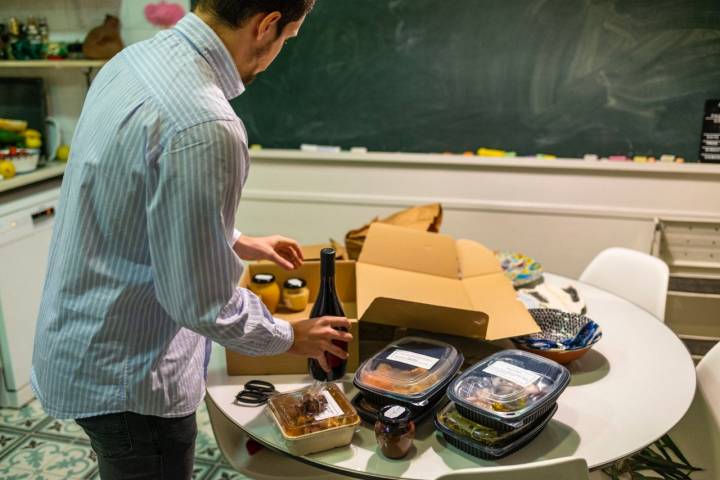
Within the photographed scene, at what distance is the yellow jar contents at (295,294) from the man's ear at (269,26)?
77cm

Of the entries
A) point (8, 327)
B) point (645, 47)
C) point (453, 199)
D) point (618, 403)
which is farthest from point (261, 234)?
point (618, 403)

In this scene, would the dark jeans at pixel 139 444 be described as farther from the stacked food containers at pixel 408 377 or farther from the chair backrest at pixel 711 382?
the chair backrest at pixel 711 382

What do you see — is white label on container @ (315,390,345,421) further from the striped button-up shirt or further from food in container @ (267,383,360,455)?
the striped button-up shirt

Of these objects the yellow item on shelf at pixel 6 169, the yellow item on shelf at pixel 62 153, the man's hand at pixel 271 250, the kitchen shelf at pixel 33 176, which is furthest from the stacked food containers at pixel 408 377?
the yellow item on shelf at pixel 62 153

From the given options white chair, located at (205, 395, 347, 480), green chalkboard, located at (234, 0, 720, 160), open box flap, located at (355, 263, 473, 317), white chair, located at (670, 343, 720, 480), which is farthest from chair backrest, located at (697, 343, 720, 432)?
green chalkboard, located at (234, 0, 720, 160)

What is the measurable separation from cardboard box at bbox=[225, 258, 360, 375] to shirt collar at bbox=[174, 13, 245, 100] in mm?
652

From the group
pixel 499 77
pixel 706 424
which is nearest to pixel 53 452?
pixel 706 424

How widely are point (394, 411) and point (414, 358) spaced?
8.7 inches

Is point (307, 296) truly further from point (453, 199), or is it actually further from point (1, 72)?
point (1, 72)

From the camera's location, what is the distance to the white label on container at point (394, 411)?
4.03 ft

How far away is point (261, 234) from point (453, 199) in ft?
3.26

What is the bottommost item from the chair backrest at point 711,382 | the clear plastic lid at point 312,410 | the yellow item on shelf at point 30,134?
the chair backrest at point 711,382

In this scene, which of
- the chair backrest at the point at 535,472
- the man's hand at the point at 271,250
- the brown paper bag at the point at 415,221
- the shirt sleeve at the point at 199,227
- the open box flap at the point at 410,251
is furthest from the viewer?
the brown paper bag at the point at 415,221

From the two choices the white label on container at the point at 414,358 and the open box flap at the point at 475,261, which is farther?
the open box flap at the point at 475,261
